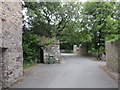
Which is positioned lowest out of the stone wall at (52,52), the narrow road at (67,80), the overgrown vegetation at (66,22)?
the narrow road at (67,80)

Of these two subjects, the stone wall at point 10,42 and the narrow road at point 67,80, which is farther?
the narrow road at point 67,80

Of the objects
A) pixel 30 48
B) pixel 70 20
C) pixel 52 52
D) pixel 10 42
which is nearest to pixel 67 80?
pixel 10 42

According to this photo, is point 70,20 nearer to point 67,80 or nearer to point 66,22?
point 66,22

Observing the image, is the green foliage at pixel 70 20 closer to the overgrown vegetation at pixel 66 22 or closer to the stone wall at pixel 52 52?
the overgrown vegetation at pixel 66 22

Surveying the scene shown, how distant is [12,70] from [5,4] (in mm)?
2700

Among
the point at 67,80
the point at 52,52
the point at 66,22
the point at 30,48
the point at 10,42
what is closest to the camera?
the point at 10,42

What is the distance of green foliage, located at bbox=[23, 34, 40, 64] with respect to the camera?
31.4 ft

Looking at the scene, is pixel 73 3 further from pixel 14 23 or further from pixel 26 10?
pixel 14 23

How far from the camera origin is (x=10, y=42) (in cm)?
445

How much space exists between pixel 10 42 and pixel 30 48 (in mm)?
5849

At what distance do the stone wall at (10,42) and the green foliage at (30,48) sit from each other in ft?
14.9

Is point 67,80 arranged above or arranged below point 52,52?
below

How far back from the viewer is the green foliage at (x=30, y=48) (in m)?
9.59

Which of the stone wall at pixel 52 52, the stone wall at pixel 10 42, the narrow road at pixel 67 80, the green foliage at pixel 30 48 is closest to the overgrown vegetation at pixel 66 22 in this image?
the green foliage at pixel 30 48
